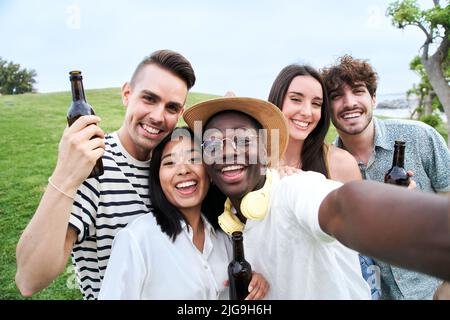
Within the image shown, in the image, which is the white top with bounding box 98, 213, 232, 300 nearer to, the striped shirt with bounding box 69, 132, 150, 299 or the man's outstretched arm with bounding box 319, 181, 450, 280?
the striped shirt with bounding box 69, 132, 150, 299

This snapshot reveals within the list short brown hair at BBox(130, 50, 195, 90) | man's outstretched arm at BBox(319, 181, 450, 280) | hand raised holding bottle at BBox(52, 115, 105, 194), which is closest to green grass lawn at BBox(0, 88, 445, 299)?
hand raised holding bottle at BBox(52, 115, 105, 194)

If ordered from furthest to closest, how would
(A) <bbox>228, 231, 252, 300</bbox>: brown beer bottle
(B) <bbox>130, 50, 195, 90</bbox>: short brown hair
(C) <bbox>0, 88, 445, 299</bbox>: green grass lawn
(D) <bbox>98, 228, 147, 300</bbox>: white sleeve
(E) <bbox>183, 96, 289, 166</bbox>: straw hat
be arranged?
(C) <bbox>0, 88, 445, 299</bbox>: green grass lawn
(B) <bbox>130, 50, 195, 90</bbox>: short brown hair
(E) <bbox>183, 96, 289, 166</bbox>: straw hat
(A) <bbox>228, 231, 252, 300</bbox>: brown beer bottle
(D) <bbox>98, 228, 147, 300</bbox>: white sleeve

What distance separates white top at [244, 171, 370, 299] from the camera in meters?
1.66

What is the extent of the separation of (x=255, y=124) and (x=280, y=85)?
0.97m

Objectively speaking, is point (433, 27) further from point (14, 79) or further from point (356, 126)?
point (14, 79)

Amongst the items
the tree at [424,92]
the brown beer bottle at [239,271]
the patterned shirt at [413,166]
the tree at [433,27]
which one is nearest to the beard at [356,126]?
the patterned shirt at [413,166]

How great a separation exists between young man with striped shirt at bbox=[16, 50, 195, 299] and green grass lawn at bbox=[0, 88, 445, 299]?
2889 mm

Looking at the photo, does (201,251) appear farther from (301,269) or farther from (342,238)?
(342,238)

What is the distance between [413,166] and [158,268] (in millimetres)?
2547

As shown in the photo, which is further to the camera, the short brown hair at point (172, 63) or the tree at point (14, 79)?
the tree at point (14, 79)

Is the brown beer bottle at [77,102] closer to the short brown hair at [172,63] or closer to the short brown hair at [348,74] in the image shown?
the short brown hair at [172,63]

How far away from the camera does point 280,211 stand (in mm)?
1718

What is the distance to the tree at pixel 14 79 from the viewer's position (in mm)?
19509
